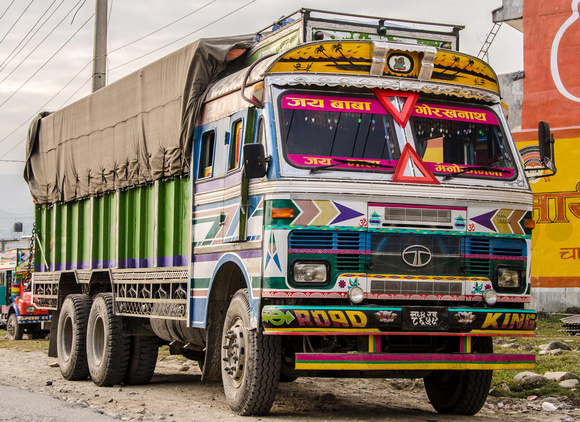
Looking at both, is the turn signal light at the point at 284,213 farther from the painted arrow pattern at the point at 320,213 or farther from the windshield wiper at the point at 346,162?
the windshield wiper at the point at 346,162

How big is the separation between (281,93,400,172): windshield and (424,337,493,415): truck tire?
6.64 feet

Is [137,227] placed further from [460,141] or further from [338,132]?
[460,141]

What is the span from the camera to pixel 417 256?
26.1ft

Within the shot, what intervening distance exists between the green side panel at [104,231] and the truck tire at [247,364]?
420 centimetres

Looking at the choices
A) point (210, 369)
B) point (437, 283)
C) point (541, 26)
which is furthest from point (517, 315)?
point (541, 26)

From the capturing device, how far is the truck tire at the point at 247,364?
778 cm

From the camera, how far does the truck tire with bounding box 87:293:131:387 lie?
450 inches

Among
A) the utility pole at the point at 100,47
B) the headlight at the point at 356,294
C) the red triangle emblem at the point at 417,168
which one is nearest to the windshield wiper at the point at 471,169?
the red triangle emblem at the point at 417,168

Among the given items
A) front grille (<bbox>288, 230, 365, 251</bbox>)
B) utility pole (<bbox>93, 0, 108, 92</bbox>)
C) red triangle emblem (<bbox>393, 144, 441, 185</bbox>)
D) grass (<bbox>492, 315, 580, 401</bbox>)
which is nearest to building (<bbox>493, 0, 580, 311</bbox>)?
grass (<bbox>492, 315, 580, 401</bbox>)

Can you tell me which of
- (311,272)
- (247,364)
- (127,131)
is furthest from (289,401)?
(127,131)

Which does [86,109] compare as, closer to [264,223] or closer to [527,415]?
[264,223]

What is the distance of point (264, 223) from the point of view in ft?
25.5

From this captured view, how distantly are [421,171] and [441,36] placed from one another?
2.16 metres

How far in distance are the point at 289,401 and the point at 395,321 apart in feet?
8.36
